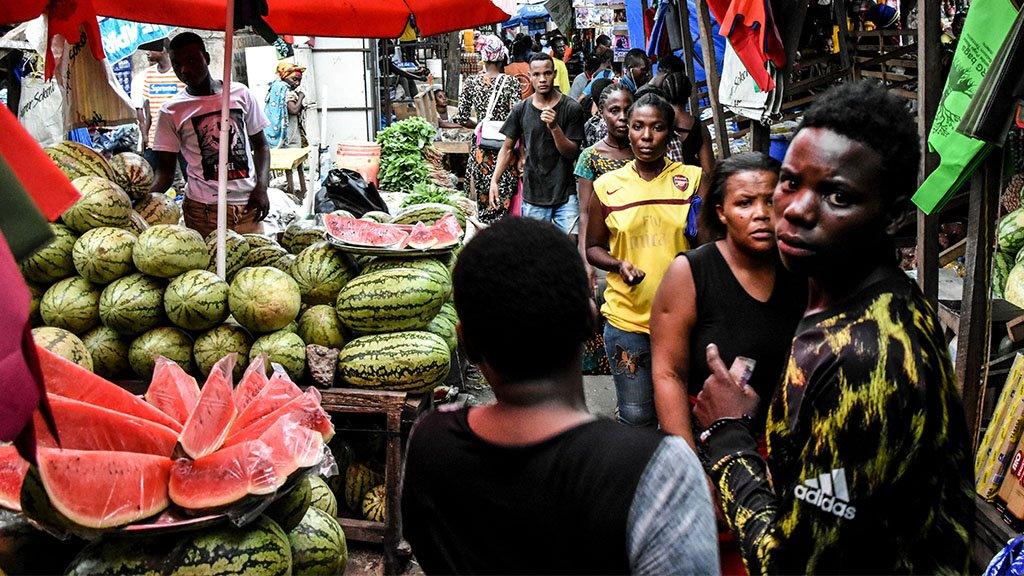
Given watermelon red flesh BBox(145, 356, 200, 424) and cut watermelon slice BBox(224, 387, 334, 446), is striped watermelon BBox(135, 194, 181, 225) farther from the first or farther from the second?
cut watermelon slice BBox(224, 387, 334, 446)

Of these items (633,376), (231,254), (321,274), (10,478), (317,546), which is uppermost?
(231,254)

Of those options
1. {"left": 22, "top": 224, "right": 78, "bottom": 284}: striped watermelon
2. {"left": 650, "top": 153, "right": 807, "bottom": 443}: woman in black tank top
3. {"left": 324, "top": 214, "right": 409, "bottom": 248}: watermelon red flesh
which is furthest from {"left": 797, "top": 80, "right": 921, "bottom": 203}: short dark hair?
{"left": 22, "top": 224, "right": 78, "bottom": 284}: striped watermelon

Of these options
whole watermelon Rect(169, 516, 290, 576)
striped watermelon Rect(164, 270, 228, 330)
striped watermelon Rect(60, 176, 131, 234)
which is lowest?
whole watermelon Rect(169, 516, 290, 576)

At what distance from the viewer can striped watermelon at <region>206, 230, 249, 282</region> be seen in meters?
4.91

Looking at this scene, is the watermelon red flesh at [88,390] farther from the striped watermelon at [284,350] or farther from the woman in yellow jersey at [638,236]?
the woman in yellow jersey at [638,236]

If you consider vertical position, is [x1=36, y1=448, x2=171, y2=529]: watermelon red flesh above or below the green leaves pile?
below

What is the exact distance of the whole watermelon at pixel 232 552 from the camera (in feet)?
8.87

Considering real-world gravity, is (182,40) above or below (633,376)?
above

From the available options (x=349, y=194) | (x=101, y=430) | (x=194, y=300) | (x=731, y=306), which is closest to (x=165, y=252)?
(x=194, y=300)

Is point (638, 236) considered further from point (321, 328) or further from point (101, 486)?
point (101, 486)

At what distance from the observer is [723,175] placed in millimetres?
3186

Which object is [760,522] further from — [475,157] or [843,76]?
[475,157]

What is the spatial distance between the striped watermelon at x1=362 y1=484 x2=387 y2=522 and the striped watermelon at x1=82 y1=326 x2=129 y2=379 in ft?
5.08

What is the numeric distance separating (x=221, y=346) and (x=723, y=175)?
278 cm
